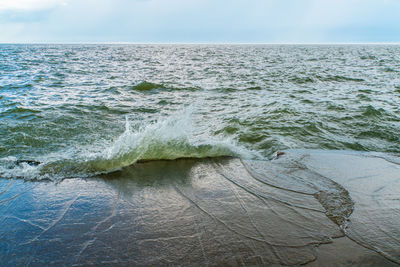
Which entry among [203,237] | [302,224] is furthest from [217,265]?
[302,224]

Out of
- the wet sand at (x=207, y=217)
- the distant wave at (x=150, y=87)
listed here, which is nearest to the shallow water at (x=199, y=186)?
the wet sand at (x=207, y=217)

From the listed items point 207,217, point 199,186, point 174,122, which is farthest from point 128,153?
point 207,217

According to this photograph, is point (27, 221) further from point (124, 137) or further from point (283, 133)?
point (283, 133)

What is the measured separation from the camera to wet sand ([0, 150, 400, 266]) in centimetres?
228

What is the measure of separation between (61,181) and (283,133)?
196 inches

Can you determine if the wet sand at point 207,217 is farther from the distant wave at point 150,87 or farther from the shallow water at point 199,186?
the distant wave at point 150,87

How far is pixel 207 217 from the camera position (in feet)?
9.32

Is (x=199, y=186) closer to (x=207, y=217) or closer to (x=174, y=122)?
(x=207, y=217)

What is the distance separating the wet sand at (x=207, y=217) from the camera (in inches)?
89.7

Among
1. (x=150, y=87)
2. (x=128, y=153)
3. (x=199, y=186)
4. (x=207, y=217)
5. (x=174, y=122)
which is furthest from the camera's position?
(x=150, y=87)

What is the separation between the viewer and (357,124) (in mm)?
6961

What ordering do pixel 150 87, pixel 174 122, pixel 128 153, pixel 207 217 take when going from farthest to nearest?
pixel 150 87 < pixel 174 122 < pixel 128 153 < pixel 207 217

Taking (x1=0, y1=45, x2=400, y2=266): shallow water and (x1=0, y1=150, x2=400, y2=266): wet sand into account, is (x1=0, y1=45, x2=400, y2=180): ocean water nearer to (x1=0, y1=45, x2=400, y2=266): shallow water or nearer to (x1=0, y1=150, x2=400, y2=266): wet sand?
(x1=0, y1=45, x2=400, y2=266): shallow water

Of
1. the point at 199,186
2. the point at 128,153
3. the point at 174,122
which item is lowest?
the point at 199,186
